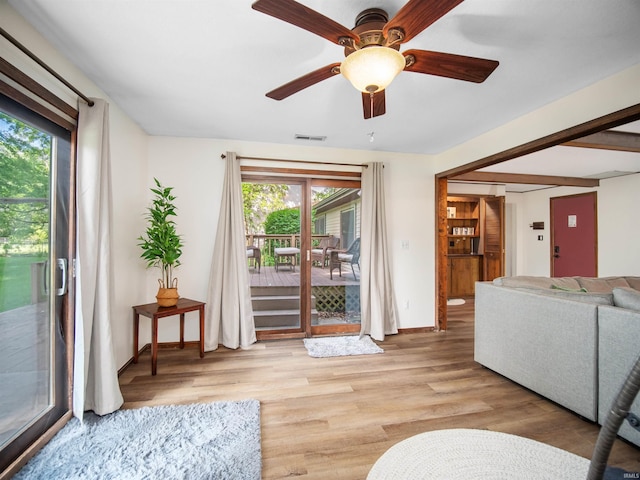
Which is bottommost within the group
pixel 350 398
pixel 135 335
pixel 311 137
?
pixel 350 398

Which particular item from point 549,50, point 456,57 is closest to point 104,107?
point 456,57

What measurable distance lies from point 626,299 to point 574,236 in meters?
5.05

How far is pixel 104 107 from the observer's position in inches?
85.3

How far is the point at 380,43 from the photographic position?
150 cm

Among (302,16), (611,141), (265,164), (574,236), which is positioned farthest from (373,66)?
(574,236)

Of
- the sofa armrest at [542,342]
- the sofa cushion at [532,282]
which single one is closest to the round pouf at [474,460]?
the sofa armrest at [542,342]

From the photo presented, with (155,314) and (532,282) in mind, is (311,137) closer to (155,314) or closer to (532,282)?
(155,314)

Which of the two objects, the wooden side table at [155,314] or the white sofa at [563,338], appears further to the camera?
the wooden side table at [155,314]

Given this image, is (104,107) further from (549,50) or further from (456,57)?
(549,50)

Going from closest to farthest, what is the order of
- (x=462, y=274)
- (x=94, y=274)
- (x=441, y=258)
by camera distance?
(x=94, y=274)
(x=441, y=258)
(x=462, y=274)

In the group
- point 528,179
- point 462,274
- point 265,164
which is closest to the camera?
point 265,164

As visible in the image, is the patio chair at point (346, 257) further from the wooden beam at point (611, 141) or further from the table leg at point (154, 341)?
the wooden beam at point (611, 141)

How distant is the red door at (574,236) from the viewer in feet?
18.8

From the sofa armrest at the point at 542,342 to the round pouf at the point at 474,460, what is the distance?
2.89ft
